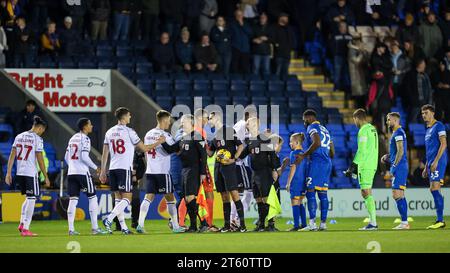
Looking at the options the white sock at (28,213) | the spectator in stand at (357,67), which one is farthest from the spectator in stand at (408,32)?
the white sock at (28,213)

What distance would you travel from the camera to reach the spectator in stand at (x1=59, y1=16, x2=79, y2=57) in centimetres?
3023

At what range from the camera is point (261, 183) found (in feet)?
66.0

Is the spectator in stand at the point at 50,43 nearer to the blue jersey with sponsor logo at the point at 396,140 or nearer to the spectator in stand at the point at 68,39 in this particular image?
the spectator in stand at the point at 68,39

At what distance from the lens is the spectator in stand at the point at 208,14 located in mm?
32719

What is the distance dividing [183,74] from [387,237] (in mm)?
14831

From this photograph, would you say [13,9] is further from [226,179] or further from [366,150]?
[366,150]

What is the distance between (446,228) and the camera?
67.8 ft

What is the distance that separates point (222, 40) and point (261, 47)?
4.13ft

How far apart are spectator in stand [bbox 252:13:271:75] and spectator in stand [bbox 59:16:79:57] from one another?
546cm

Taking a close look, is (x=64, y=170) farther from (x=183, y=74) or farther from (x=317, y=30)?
(x=317, y=30)

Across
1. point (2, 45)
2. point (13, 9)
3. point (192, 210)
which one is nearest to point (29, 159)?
point (192, 210)

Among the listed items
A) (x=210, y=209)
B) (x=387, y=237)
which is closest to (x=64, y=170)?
(x=210, y=209)

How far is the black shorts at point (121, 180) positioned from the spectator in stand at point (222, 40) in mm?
12652

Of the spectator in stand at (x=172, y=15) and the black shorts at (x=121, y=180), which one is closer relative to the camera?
the black shorts at (x=121, y=180)
